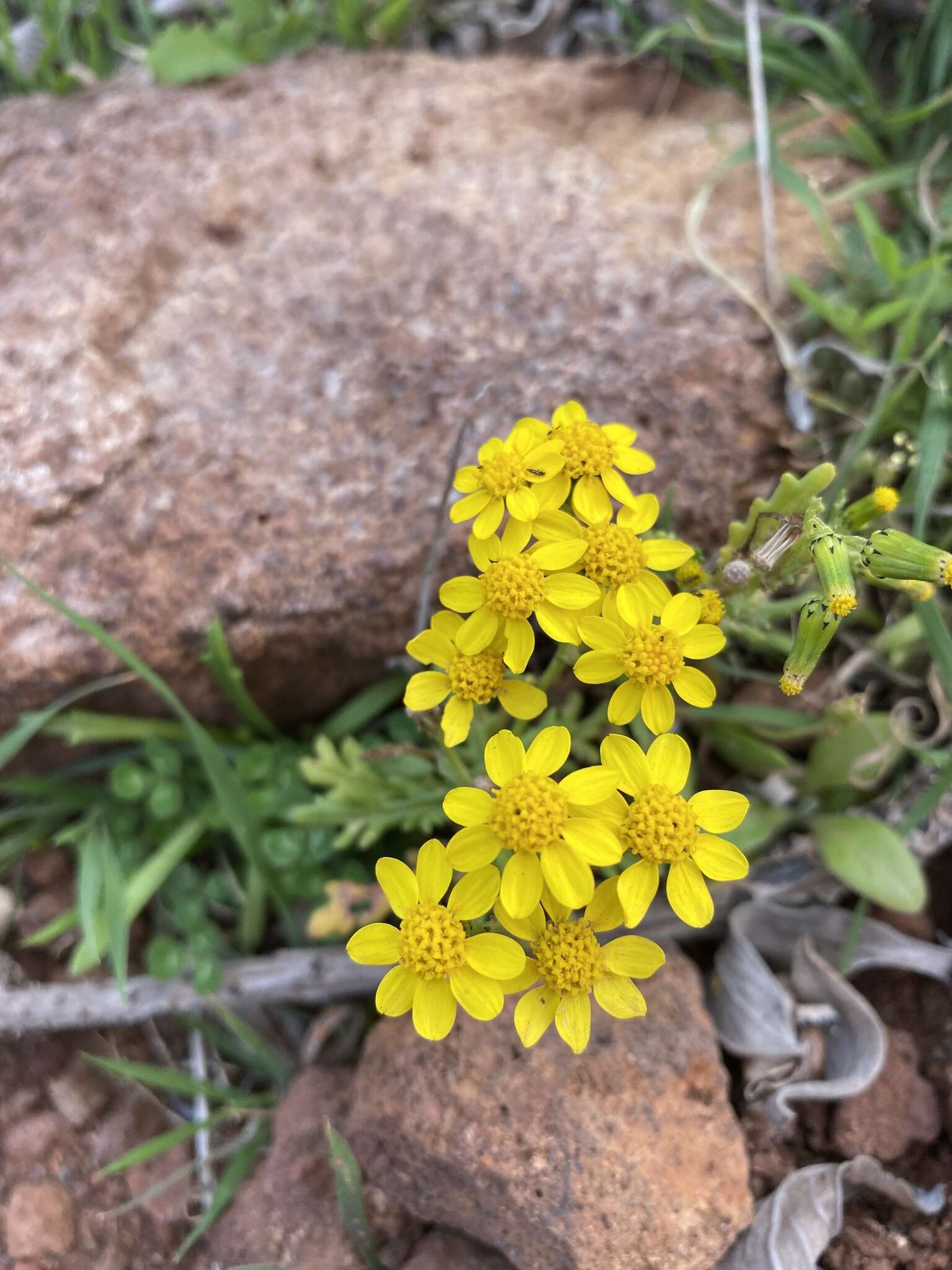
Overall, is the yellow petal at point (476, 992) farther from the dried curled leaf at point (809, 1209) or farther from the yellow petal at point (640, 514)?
the dried curled leaf at point (809, 1209)

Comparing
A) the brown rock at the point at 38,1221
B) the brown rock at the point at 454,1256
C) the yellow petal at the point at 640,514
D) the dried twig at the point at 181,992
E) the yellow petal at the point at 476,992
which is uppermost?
the yellow petal at the point at 640,514

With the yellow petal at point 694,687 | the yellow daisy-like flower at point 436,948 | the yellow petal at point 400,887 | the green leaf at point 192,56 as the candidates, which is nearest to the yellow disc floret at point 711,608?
the yellow petal at point 694,687

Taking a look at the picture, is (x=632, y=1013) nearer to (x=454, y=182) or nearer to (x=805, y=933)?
(x=805, y=933)

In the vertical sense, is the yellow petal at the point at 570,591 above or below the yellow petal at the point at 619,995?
above

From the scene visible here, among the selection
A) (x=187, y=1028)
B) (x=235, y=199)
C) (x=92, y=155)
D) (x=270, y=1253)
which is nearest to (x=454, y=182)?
(x=235, y=199)

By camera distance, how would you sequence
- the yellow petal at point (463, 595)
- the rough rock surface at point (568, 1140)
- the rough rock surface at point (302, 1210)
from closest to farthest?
the yellow petal at point (463, 595), the rough rock surface at point (568, 1140), the rough rock surface at point (302, 1210)

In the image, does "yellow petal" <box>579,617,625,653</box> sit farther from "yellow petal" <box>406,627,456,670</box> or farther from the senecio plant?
"yellow petal" <box>406,627,456,670</box>
